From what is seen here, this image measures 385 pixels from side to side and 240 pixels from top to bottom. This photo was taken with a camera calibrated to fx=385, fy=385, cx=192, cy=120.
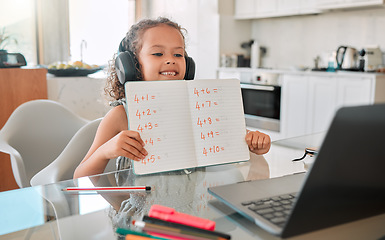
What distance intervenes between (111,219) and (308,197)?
359 mm

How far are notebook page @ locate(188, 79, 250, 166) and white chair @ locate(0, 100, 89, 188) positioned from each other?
105 centimetres

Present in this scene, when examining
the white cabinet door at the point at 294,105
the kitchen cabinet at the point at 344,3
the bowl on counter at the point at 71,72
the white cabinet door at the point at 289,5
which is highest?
the white cabinet door at the point at 289,5

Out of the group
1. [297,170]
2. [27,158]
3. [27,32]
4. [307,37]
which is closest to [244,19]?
[307,37]

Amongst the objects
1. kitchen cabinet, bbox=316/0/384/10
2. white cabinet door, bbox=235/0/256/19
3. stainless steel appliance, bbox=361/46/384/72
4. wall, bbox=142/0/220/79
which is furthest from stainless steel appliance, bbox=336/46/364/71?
wall, bbox=142/0/220/79

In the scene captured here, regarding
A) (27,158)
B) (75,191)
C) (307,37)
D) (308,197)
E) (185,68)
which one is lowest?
(27,158)

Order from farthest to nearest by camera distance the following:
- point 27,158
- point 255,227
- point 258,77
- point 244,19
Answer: point 244,19 < point 258,77 < point 27,158 < point 255,227

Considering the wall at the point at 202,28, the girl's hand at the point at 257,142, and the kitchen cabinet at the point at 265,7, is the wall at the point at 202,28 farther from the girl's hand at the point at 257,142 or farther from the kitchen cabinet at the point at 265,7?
the girl's hand at the point at 257,142

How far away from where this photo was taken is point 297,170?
99cm

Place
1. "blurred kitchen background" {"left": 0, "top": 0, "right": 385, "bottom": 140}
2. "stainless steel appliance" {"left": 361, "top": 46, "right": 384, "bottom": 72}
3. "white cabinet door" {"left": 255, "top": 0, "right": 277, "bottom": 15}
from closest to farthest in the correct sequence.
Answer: "stainless steel appliance" {"left": 361, "top": 46, "right": 384, "bottom": 72}
"blurred kitchen background" {"left": 0, "top": 0, "right": 385, "bottom": 140}
"white cabinet door" {"left": 255, "top": 0, "right": 277, "bottom": 15}

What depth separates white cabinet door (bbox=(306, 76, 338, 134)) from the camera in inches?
142

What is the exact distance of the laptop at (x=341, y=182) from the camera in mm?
476

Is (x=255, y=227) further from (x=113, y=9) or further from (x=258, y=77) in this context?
(x=113, y=9)

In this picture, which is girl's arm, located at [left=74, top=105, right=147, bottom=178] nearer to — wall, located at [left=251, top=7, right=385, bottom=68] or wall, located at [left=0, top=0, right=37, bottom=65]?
wall, located at [left=251, top=7, right=385, bottom=68]

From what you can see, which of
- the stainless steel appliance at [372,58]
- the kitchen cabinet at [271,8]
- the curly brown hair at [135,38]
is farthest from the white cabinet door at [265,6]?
the curly brown hair at [135,38]
